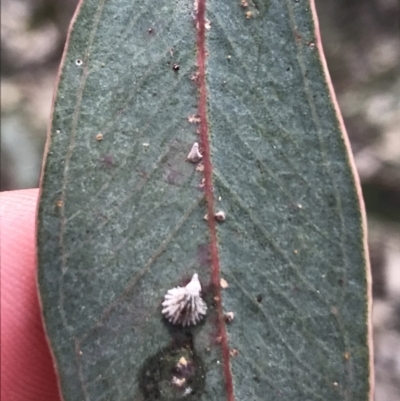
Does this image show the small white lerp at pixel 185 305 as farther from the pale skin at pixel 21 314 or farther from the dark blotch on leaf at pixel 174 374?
the pale skin at pixel 21 314

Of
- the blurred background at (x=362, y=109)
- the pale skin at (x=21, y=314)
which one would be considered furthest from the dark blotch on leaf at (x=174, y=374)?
the blurred background at (x=362, y=109)

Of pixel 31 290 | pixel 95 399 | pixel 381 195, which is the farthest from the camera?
pixel 381 195

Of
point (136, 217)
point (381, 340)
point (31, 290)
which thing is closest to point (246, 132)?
point (136, 217)

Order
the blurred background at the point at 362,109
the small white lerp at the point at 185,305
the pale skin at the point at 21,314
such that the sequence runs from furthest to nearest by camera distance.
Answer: the blurred background at the point at 362,109 → the pale skin at the point at 21,314 → the small white lerp at the point at 185,305

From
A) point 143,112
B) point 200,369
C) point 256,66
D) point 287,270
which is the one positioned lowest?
point 200,369

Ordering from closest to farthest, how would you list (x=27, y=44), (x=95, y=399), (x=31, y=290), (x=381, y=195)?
(x=95, y=399) < (x=31, y=290) < (x=381, y=195) < (x=27, y=44)

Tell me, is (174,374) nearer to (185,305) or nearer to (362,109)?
(185,305)

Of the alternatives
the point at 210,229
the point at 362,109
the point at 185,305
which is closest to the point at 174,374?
the point at 185,305

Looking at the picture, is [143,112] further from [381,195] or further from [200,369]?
[381,195]
